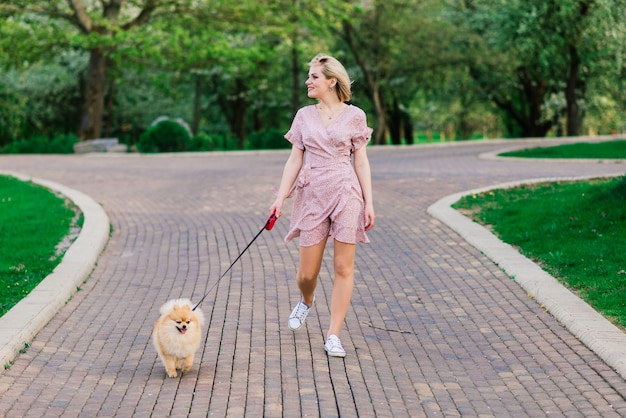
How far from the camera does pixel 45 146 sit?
112 feet

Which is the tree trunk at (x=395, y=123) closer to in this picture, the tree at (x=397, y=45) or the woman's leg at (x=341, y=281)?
the tree at (x=397, y=45)

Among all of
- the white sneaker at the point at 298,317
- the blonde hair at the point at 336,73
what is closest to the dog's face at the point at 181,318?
the white sneaker at the point at 298,317

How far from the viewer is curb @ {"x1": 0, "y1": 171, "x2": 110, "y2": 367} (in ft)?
22.3

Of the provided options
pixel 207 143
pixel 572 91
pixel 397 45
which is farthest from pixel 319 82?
pixel 397 45

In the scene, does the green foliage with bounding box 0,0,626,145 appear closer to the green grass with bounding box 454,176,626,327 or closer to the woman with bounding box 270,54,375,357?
→ the green grass with bounding box 454,176,626,327

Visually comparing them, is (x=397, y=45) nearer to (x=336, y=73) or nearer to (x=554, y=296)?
(x=554, y=296)

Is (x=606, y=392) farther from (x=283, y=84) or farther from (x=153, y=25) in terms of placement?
(x=283, y=84)

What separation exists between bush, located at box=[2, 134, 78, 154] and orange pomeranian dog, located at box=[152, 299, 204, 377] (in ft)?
93.5

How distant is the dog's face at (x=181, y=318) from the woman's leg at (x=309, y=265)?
3.69ft

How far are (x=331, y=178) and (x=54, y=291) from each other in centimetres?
323

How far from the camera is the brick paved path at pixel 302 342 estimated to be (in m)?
5.55

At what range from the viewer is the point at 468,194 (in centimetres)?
1515

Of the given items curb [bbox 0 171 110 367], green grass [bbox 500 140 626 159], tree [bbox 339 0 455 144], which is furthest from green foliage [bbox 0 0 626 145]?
curb [bbox 0 171 110 367]

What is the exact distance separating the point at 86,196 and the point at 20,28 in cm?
1722
